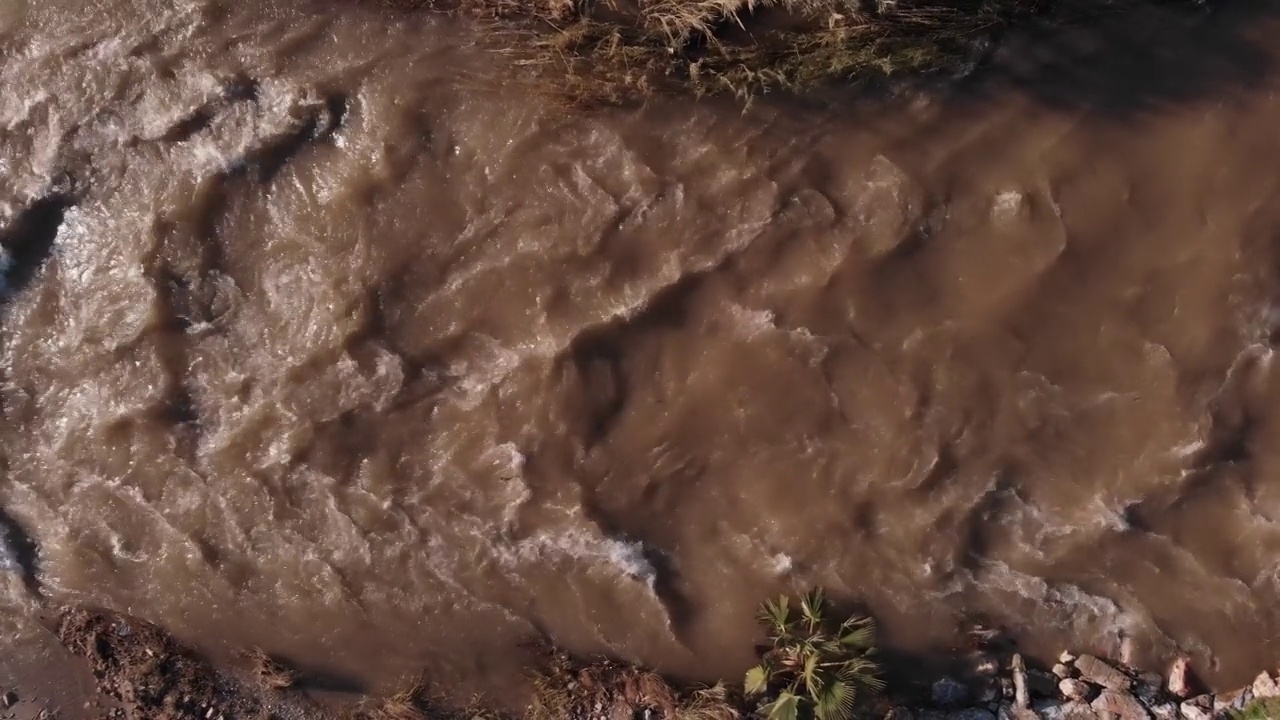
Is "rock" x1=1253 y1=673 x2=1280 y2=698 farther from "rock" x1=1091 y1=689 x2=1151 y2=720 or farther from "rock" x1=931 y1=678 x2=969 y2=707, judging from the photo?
"rock" x1=931 y1=678 x2=969 y2=707

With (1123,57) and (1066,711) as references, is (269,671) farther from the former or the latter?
(1123,57)

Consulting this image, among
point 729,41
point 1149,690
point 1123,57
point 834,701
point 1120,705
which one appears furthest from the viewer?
point 1149,690

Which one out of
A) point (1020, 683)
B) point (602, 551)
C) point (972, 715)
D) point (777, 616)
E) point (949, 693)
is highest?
point (602, 551)

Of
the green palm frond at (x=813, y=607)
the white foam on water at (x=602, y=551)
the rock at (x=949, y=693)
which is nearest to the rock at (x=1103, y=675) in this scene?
the rock at (x=949, y=693)

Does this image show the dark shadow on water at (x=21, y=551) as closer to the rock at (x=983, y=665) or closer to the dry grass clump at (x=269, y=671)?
the dry grass clump at (x=269, y=671)

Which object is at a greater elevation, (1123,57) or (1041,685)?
(1123,57)

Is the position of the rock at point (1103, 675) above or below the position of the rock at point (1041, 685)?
above

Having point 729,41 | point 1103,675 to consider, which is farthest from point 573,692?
point 729,41

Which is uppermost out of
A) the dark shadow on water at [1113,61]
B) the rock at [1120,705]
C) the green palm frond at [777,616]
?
the dark shadow on water at [1113,61]

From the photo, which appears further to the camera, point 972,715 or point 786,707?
point 972,715
